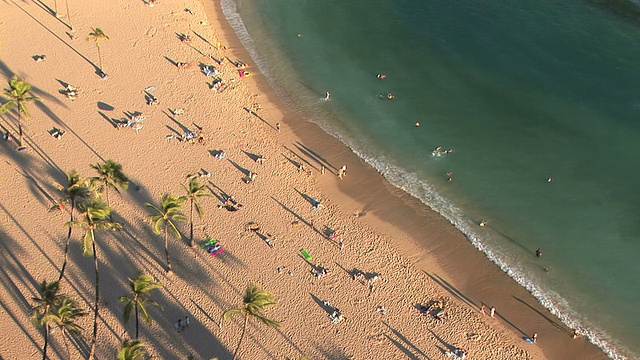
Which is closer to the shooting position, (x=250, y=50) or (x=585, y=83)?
(x=585, y=83)

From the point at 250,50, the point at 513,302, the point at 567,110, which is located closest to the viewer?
the point at 513,302

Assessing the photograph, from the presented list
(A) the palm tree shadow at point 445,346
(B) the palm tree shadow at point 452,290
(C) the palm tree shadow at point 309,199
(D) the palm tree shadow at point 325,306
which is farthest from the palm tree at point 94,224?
(B) the palm tree shadow at point 452,290

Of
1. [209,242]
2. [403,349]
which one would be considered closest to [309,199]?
[209,242]

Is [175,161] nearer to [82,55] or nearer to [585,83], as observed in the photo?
[82,55]

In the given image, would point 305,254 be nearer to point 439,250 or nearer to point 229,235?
point 229,235

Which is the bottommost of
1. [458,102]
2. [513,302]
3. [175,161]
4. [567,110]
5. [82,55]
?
[513,302]

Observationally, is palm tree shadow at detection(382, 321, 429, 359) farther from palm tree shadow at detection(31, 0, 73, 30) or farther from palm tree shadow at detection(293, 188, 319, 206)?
palm tree shadow at detection(31, 0, 73, 30)

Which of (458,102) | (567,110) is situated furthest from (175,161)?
(567,110)
